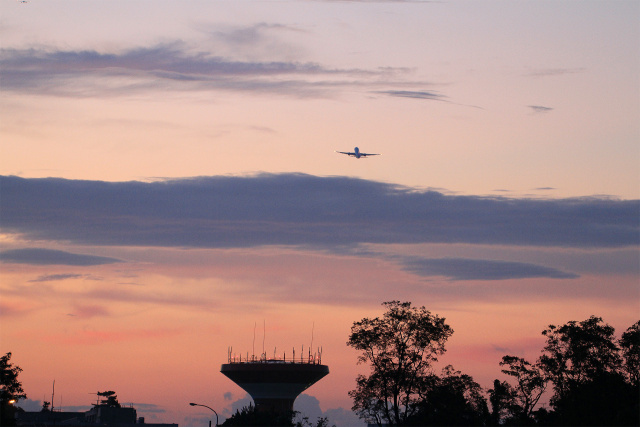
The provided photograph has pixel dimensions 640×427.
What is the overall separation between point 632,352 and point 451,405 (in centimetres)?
3032

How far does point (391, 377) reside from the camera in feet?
397

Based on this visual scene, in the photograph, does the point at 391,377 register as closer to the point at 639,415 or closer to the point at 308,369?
the point at 639,415

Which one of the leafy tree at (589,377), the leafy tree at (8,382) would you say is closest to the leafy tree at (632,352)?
the leafy tree at (589,377)

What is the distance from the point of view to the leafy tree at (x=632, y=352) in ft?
356

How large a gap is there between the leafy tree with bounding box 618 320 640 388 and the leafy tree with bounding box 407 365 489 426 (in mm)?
25860

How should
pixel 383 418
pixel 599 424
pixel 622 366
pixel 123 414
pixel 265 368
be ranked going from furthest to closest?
1. pixel 265 368
2. pixel 123 414
3. pixel 383 418
4. pixel 622 366
5. pixel 599 424

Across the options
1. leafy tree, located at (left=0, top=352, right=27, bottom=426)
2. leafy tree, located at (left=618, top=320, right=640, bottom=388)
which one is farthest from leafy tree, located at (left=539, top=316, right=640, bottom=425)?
leafy tree, located at (left=0, top=352, right=27, bottom=426)

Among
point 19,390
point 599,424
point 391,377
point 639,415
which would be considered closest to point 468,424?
point 391,377

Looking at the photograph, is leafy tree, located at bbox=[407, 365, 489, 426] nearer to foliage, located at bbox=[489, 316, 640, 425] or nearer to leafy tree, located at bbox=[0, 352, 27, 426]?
foliage, located at bbox=[489, 316, 640, 425]

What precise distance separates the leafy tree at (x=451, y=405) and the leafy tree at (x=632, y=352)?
2586cm

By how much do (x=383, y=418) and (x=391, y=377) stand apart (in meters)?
5.80

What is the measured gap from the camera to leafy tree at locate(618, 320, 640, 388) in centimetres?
10838

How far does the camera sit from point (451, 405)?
424 ft

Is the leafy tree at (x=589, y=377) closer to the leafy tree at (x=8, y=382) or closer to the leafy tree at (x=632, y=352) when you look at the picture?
the leafy tree at (x=632, y=352)
